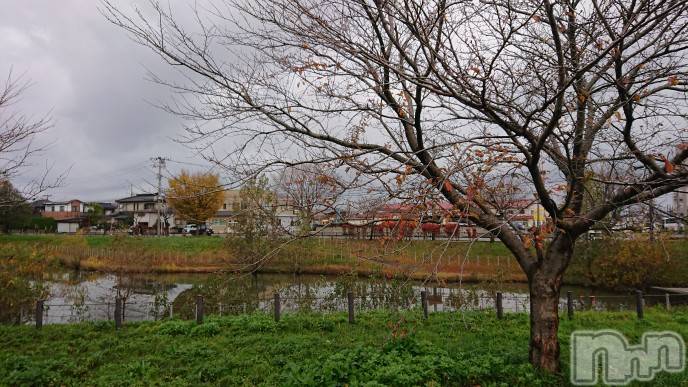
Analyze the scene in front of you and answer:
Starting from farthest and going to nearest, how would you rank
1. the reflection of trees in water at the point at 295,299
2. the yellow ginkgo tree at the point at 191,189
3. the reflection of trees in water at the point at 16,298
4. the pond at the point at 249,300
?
the reflection of trees in water at the point at 295,299, the pond at the point at 249,300, the reflection of trees in water at the point at 16,298, the yellow ginkgo tree at the point at 191,189

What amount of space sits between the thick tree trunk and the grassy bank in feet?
0.65

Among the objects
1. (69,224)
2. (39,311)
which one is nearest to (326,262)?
(39,311)

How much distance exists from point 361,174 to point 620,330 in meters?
7.28

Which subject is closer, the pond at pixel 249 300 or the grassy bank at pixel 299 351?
the grassy bank at pixel 299 351

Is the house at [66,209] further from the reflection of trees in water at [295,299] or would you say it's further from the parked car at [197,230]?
the reflection of trees in water at [295,299]

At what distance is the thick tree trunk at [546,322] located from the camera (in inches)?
213

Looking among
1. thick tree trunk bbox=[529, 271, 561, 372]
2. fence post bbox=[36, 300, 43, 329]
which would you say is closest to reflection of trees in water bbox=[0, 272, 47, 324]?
fence post bbox=[36, 300, 43, 329]

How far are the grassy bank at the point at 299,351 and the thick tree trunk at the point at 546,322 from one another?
Answer: 0.65 ft

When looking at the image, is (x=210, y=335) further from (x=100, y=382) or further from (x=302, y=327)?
(x=100, y=382)

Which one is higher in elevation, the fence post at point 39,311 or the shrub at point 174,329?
the fence post at point 39,311

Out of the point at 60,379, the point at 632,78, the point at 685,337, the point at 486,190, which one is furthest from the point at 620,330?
the point at 60,379

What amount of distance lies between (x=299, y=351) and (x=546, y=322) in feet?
12.5

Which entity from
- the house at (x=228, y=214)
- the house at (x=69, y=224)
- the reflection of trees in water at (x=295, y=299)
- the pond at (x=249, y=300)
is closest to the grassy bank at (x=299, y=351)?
the pond at (x=249, y=300)

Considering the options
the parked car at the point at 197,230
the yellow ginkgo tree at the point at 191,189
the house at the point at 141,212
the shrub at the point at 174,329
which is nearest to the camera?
the yellow ginkgo tree at the point at 191,189
